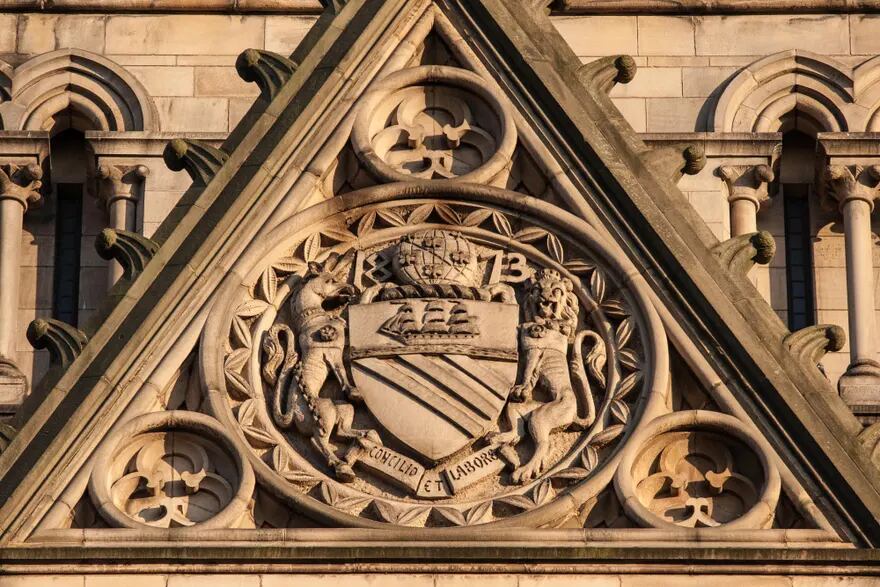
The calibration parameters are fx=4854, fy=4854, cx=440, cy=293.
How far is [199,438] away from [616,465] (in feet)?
8.47

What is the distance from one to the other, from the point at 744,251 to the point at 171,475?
12.9 ft

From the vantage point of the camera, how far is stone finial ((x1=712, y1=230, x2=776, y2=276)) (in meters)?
30.6

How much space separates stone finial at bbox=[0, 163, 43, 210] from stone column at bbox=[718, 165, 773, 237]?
4691 millimetres

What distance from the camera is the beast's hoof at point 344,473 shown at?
29.8m

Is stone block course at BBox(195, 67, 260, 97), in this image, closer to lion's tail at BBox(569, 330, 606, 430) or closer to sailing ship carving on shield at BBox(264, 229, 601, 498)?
sailing ship carving on shield at BBox(264, 229, 601, 498)

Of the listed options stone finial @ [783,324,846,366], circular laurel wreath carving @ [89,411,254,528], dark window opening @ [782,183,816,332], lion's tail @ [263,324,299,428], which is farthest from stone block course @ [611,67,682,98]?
circular laurel wreath carving @ [89,411,254,528]

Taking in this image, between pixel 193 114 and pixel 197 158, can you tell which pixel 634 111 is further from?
pixel 197 158

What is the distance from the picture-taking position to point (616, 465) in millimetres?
29812

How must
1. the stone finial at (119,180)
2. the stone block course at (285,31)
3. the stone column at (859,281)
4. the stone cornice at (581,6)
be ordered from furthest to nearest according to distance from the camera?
the stone cornice at (581,6), the stone block course at (285,31), the stone finial at (119,180), the stone column at (859,281)

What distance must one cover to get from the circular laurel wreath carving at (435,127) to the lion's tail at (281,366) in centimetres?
134

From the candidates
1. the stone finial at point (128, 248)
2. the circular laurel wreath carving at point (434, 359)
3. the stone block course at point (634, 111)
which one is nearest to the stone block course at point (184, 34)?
the stone block course at point (634, 111)

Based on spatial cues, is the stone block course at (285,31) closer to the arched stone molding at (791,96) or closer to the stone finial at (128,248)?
the arched stone molding at (791,96)

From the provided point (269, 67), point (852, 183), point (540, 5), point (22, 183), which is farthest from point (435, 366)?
point (22, 183)

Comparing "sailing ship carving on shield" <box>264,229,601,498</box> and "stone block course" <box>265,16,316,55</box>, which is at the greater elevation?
"stone block course" <box>265,16,316,55</box>
